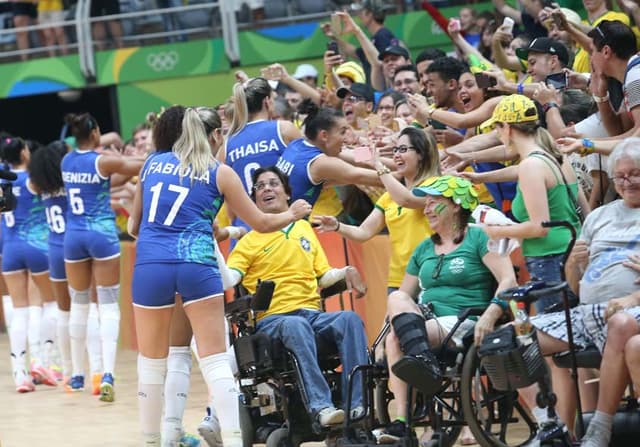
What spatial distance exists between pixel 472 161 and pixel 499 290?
1.59 metres

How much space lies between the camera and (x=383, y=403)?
7680 millimetres

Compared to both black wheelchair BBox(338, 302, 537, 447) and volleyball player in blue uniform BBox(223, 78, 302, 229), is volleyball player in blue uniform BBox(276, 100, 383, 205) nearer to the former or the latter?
volleyball player in blue uniform BBox(223, 78, 302, 229)

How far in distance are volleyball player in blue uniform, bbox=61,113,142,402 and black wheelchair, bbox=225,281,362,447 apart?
10.5 ft

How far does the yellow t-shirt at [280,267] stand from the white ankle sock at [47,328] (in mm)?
4227

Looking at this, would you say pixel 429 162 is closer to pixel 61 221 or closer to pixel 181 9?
pixel 61 221

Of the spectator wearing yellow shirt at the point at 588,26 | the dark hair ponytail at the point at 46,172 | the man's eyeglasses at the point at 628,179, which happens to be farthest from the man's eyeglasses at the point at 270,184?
the dark hair ponytail at the point at 46,172

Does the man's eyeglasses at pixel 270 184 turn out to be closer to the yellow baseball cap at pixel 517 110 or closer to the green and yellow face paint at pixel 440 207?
the green and yellow face paint at pixel 440 207

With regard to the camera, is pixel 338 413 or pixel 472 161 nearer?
pixel 338 413

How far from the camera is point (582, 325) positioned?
6.75 meters

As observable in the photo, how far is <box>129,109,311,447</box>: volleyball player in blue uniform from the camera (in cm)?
729

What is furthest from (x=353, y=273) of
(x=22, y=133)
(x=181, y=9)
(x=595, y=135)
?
(x=22, y=133)

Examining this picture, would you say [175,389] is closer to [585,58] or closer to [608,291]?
[608,291]

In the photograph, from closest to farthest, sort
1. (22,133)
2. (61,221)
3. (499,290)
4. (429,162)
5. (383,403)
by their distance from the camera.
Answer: (499,290), (383,403), (429,162), (61,221), (22,133)

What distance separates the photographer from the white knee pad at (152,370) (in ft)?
24.4
